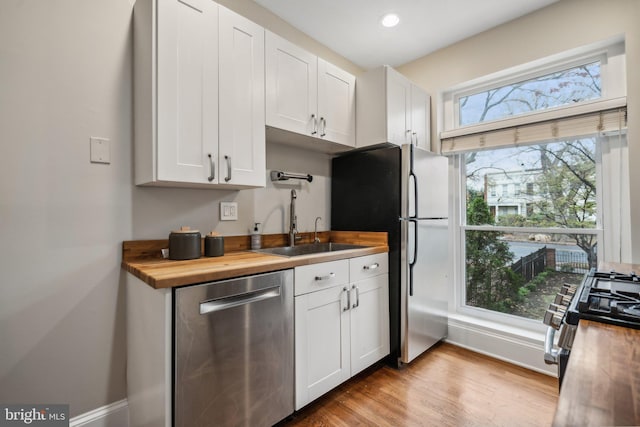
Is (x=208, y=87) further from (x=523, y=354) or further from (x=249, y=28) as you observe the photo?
(x=523, y=354)

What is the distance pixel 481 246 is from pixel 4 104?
3244 mm

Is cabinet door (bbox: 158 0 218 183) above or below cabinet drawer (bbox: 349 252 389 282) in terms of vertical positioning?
above

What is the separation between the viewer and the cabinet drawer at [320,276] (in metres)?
1.63

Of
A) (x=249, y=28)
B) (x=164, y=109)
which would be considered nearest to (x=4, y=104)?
(x=164, y=109)

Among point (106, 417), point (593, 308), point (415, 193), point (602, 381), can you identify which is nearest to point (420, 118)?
point (415, 193)

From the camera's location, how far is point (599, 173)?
2.13 meters

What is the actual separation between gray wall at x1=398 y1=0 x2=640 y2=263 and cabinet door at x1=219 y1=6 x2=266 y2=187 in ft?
5.86

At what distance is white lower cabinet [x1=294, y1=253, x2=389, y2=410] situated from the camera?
1.65 metres

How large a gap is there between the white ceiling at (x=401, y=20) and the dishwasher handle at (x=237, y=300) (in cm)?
203

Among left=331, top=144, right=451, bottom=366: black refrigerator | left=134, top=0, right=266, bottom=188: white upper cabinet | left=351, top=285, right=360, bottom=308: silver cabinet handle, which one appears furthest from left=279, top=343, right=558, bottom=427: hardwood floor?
left=134, top=0, right=266, bottom=188: white upper cabinet

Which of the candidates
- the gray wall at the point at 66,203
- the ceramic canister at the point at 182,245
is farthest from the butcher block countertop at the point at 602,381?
the gray wall at the point at 66,203

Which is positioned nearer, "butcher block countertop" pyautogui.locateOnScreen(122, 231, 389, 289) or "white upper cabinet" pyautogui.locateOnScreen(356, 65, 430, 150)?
"butcher block countertop" pyautogui.locateOnScreen(122, 231, 389, 289)

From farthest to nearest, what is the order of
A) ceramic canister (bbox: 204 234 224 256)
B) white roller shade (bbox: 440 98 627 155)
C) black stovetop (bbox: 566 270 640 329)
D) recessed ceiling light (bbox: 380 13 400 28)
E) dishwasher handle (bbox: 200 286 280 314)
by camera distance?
recessed ceiling light (bbox: 380 13 400 28), white roller shade (bbox: 440 98 627 155), ceramic canister (bbox: 204 234 224 256), dishwasher handle (bbox: 200 286 280 314), black stovetop (bbox: 566 270 640 329)

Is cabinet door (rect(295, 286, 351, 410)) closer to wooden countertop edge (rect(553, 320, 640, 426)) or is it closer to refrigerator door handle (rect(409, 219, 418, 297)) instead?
refrigerator door handle (rect(409, 219, 418, 297))
